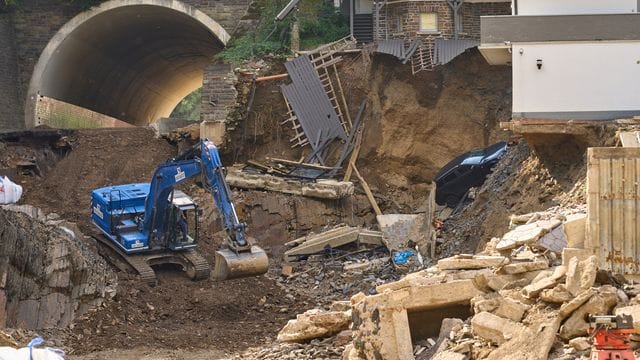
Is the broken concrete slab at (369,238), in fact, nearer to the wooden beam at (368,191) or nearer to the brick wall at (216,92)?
the wooden beam at (368,191)

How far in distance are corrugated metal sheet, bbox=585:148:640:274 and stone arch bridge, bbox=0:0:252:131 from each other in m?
16.4

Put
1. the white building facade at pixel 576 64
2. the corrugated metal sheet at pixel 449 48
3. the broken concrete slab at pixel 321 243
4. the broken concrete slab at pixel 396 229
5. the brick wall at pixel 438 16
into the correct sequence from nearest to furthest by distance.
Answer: the white building facade at pixel 576 64
the broken concrete slab at pixel 396 229
the broken concrete slab at pixel 321 243
the corrugated metal sheet at pixel 449 48
the brick wall at pixel 438 16

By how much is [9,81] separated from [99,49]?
2.68 m

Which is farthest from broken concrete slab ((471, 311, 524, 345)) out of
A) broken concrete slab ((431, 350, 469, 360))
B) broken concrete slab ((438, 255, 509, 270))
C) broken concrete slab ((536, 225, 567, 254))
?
broken concrete slab ((536, 225, 567, 254))

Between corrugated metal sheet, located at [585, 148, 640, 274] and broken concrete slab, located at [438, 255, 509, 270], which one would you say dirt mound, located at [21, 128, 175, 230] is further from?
corrugated metal sheet, located at [585, 148, 640, 274]

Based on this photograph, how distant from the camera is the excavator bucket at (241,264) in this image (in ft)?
58.2

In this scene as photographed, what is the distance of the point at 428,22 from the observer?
88.5 ft

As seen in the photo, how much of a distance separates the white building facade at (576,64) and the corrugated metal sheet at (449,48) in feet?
19.5

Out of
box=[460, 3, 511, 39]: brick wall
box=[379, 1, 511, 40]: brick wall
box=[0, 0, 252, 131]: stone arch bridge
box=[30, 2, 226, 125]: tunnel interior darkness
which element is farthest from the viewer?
box=[30, 2, 226, 125]: tunnel interior darkness

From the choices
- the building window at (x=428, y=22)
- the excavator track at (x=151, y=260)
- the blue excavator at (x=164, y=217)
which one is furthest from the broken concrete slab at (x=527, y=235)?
the building window at (x=428, y=22)

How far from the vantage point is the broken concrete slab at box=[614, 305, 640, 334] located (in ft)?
28.9

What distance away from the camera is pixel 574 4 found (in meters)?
19.9

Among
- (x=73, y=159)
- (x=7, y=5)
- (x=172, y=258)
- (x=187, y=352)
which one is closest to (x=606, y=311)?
(x=187, y=352)

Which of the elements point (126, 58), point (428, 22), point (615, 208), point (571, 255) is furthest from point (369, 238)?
point (126, 58)
